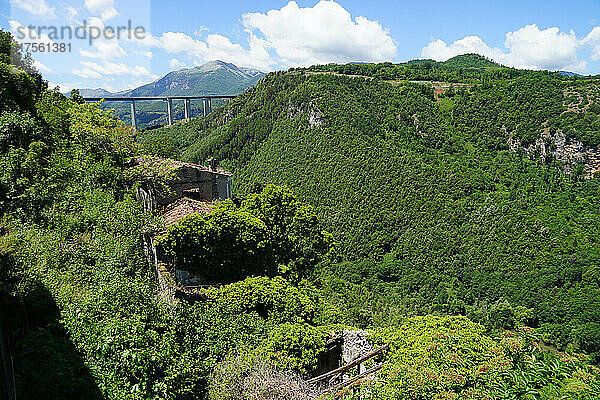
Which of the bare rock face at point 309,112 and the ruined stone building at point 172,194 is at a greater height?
the bare rock face at point 309,112

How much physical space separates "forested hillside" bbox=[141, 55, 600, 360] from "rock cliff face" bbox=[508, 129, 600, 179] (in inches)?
18.0

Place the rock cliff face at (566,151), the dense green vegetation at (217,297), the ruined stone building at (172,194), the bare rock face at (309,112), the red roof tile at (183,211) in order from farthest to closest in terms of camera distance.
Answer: the bare rock face at (309,112)
the rock cliff face at (566,151)
the red roof tile at (183,211)
the ruined stone building at (172,194)
the dense green vegetation at (217,297)

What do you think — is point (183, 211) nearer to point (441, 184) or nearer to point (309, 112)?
point (441, 184)

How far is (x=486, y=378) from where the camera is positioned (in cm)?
553

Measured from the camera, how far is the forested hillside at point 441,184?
41.9 m

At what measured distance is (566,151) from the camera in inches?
2288

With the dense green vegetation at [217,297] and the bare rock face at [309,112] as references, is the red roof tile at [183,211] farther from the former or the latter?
the bare rock face at [309,112]

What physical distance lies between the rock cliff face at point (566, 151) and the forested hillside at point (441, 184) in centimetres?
46

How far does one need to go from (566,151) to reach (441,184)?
20.8m

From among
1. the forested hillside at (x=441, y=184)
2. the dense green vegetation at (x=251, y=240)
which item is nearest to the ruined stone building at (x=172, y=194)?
the dense green vegetation at (x=251, y=240)

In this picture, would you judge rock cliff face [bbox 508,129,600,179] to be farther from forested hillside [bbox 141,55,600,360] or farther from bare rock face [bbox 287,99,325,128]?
bare rock face [bbox 287,99,325,128]

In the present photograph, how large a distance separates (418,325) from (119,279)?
7782 millimetres

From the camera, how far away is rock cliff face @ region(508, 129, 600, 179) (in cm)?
5519

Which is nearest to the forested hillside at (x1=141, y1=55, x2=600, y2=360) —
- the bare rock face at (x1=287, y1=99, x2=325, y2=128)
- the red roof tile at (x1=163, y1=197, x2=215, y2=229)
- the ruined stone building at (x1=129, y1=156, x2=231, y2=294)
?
the bare rock face at (x1=287, y1=99, x2=325, y2=128)
